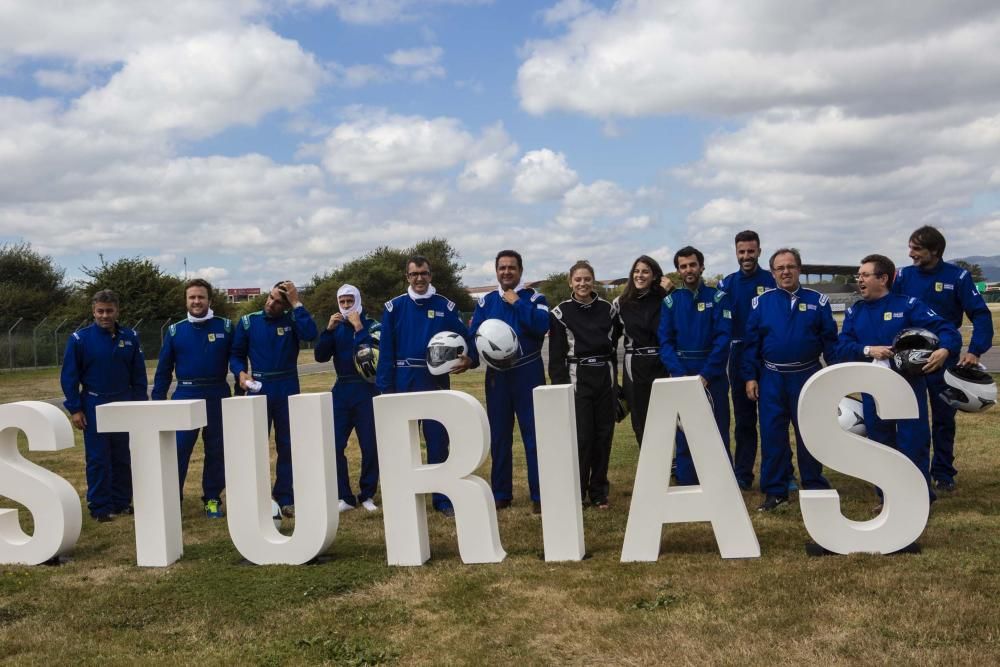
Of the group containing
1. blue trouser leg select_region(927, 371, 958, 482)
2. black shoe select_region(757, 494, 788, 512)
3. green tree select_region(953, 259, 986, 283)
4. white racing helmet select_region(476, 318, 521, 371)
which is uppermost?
green tree select_region(953, 259, 986, 283)

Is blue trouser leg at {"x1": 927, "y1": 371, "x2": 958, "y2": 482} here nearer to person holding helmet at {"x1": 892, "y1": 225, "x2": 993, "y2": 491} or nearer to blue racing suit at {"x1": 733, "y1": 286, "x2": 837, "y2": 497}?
person holding helmet at {"x1": 892, "y1": 225, "x2": 993, "y2": 491}

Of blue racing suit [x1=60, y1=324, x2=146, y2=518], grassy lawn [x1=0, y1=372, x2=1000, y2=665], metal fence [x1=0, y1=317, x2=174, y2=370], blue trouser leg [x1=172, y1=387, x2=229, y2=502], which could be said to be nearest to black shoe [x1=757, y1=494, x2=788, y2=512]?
grassy lawn [x1=0, y1=372, x2=1000, y2=665]

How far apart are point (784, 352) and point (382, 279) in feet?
190

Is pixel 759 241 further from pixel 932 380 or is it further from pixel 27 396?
pixel 27 396

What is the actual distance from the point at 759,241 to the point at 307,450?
13.8 feet

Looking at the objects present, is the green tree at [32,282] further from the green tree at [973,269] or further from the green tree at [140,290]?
the green tree at [973,269]

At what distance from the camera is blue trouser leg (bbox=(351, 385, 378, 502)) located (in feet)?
23.5

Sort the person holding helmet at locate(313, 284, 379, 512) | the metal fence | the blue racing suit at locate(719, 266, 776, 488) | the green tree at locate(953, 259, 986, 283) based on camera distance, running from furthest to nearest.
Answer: the metal fence, the green tree at locate(953, 259, 986, 283), the person holding helmet at locate(313, 284, 379, 512), the blue racing suit at locate(719, 266, 776, 488)

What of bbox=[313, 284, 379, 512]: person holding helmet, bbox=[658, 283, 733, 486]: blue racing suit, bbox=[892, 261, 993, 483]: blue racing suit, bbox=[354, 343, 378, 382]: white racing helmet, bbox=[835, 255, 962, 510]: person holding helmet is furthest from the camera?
bbox=[313, 284, 379, 512]: person holding helmet

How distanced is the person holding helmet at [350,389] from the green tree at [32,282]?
40288 mm

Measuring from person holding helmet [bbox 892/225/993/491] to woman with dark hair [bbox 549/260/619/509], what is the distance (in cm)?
244

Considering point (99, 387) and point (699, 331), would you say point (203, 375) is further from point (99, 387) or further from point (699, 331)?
point (699, 331)

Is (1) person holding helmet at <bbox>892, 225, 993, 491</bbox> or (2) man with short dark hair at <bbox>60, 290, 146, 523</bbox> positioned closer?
(1) person holding helmet at <bbox>892, 225, 993, 491</bbox>

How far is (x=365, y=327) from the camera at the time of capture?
722cm
